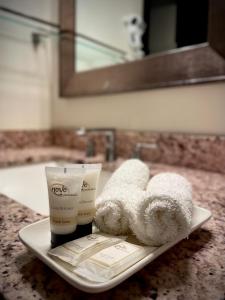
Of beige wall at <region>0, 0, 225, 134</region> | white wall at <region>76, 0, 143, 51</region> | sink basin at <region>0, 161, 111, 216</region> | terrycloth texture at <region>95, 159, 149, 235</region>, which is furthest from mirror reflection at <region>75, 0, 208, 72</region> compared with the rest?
terrycloth texture at <region>95, 159, 149, 235</region>

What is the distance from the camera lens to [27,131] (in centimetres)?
111

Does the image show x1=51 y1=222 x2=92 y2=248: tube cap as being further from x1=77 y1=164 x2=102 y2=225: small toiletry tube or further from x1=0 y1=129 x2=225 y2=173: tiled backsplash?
x1=0 y1=129 x2=225 y2=173: tiled backsplash

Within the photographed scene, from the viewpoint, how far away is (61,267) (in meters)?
0.24

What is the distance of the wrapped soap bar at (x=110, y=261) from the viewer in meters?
0.22

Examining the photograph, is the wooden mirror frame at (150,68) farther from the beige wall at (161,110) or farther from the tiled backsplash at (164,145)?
the tiled backsplash at (164,145)

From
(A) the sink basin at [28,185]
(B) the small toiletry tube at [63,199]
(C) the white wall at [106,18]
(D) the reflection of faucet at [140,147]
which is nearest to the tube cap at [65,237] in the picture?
(B) the small toiletry tube at [63,199]

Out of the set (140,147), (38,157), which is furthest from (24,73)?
(140,147)

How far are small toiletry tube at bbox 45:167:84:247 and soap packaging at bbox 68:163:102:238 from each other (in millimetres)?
11

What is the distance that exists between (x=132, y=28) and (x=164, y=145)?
0.51m

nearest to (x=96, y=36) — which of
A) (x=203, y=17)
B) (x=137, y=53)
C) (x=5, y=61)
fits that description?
(x=137, y=53)

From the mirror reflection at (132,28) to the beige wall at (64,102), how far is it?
0.49 ft

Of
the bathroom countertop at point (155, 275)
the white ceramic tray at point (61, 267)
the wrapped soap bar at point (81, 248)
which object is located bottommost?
the bathroom countertop at point (155, 275)

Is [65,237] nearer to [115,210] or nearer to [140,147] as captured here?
[115,210]

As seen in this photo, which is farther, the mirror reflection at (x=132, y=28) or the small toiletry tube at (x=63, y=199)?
the mirror reflection at (x=132, y=28)
